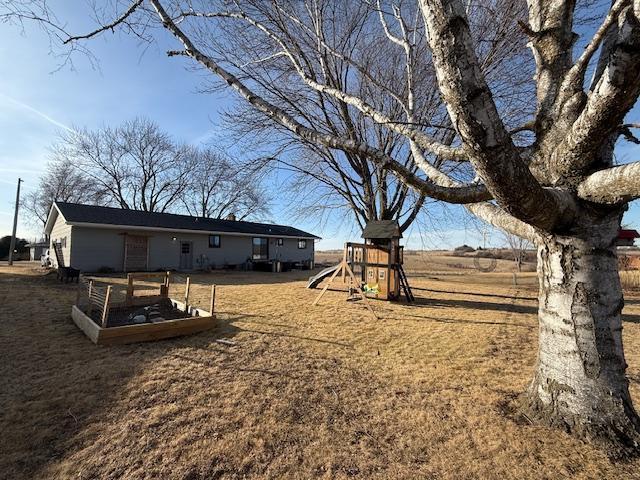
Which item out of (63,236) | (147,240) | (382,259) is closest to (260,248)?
(147,240)

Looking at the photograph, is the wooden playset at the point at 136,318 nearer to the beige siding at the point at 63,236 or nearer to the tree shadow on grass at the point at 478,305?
the tree shadow on grass at the point at 478,305

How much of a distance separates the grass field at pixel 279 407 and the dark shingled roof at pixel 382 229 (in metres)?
4.45

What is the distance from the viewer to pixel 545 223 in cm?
251

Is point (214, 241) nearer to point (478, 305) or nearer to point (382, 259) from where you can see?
point (382, 259)

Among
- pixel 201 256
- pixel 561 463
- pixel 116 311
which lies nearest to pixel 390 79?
pixel 561 463

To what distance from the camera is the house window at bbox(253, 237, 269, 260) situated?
2458 centimetres

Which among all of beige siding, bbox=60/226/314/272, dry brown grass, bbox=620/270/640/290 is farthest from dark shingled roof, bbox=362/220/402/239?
dry brown grass, bbox=620/270/640/290

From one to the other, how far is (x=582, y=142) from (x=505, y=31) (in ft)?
16.3

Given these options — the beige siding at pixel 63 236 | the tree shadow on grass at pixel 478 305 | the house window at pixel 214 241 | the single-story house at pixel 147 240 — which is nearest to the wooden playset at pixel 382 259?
the tree shadow on grass at pixel 478 305

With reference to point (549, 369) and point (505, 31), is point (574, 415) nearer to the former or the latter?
point (549, 369)

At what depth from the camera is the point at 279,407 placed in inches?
130

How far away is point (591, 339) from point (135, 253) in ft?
66.5

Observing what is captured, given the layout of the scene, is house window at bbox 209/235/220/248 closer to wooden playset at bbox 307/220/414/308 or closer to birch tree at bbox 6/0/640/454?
wooden playset at bbox 307/220/414/308

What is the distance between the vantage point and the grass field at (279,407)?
2.43 meters
